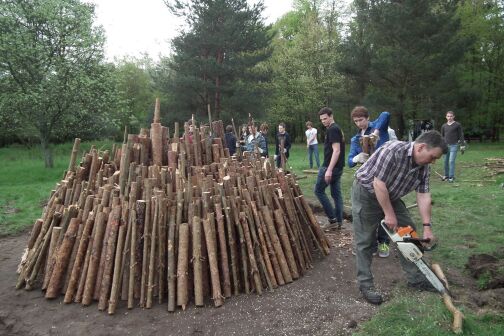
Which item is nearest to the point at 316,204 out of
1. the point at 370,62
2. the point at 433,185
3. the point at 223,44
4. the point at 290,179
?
the point at 290,179

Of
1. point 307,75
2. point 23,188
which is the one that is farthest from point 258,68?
point 23,188

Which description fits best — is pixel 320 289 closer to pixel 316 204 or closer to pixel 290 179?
pixel 290 179

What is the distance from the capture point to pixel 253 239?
4.36m

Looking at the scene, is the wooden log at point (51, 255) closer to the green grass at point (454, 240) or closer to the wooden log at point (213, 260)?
the wooden log at point (213, 260)

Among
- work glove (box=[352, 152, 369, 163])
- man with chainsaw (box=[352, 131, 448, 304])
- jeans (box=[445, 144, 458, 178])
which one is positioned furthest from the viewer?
jeans (box=[445, 144, 458, 178])

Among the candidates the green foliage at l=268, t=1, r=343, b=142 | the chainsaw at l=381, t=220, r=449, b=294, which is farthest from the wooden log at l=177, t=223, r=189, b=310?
the green foliage at l=268, t=1, r=343, b=142

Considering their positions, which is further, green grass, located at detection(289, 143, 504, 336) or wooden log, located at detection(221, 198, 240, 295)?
wooden log, located at detection(221, 198, 240, 295)

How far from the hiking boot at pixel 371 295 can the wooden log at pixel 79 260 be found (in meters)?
2.98

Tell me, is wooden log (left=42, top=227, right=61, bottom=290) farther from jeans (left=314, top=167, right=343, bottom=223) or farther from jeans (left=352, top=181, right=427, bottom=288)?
jeans (left=314, top=167, right=343, bottom=223)

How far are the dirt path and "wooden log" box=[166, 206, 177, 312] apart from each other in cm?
13

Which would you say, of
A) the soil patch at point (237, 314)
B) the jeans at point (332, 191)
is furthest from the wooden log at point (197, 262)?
the jeans at point (332, 191)

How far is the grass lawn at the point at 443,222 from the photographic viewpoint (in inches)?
128

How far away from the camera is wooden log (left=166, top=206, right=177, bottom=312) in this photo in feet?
13.2

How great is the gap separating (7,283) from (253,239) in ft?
10.2
